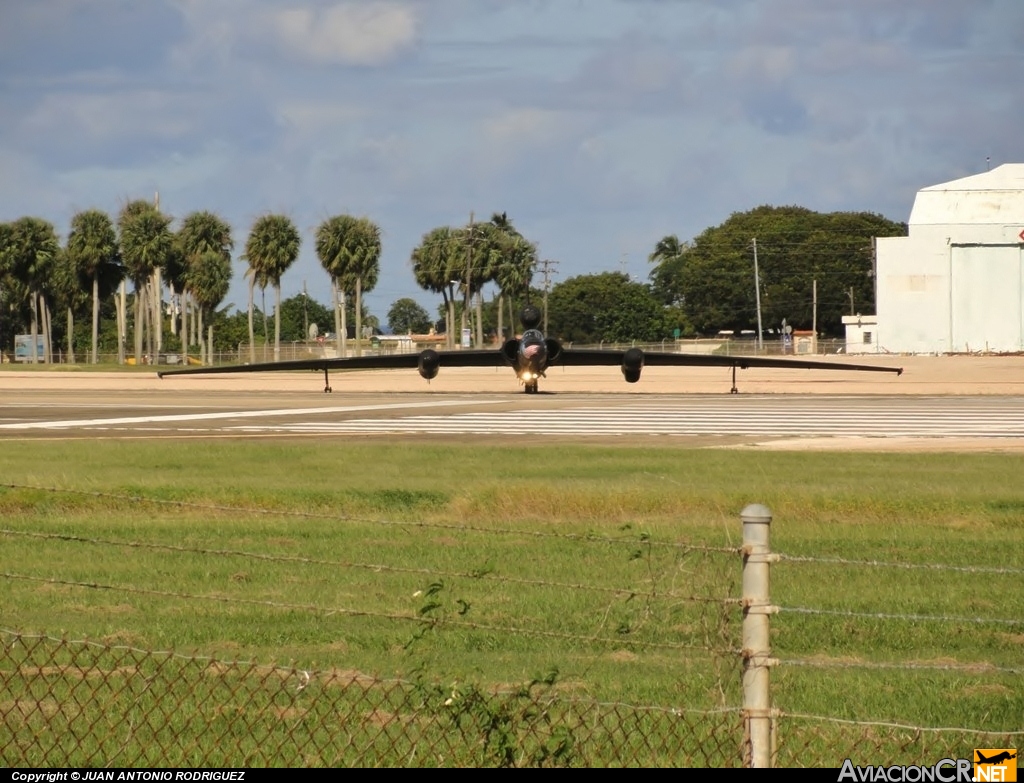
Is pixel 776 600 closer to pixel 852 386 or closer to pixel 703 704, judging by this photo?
pixel 703 704

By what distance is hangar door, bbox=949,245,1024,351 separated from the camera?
10781cm

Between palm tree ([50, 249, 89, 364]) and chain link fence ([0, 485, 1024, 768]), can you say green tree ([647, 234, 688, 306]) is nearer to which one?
palm tree ([50, 249, 89, 364])

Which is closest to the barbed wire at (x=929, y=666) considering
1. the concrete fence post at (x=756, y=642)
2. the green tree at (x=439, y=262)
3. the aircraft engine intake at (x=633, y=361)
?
the concrete fence post at (x=756, y=642)

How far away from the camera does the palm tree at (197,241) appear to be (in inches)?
4715

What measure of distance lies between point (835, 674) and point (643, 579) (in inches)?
163

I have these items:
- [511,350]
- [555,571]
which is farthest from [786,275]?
[555,571]

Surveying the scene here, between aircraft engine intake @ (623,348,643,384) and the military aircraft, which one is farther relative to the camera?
aircraft engine intake @ (623,348,643,384)

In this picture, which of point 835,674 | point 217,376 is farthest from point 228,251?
point 835,674

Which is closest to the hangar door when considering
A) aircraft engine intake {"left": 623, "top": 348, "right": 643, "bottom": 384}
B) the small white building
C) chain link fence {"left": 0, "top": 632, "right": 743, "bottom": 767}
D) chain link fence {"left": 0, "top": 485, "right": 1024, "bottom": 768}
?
the small white building

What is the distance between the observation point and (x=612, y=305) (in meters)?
106

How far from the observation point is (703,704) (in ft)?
33.2

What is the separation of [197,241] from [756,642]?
119554mm

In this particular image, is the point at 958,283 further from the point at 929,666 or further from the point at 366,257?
the point at 929,666

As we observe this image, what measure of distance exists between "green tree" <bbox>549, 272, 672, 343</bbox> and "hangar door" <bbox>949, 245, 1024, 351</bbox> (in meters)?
24.2
